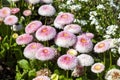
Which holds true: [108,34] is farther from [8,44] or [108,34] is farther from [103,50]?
[8,44]

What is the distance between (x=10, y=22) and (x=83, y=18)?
923 mm

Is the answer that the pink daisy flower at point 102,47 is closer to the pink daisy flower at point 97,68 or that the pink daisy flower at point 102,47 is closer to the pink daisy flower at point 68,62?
the pink daisy flower at point 97,68

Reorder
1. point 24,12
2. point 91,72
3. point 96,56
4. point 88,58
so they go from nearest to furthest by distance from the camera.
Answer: point 88,58 → point 91,72 → point 96,56 → point 24,12

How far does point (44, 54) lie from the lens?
333 cm

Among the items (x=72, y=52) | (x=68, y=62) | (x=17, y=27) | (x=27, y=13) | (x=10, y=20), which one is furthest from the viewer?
(x=27, y=13)

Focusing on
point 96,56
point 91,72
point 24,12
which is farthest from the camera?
point 24,12

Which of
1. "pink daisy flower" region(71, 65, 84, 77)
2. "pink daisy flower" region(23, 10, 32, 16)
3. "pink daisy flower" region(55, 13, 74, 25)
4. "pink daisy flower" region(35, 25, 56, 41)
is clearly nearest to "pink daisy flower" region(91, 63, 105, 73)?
"pink daisy flower" region(71, 65, 84, 77)

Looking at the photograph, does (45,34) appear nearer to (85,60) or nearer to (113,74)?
(85,60)

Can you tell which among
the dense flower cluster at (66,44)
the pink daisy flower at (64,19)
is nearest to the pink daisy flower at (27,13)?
the dense flower cluster at (66,44)

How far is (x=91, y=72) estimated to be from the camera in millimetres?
3576

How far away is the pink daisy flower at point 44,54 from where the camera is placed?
10.9ft

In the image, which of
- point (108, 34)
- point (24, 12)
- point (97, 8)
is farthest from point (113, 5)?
point (24, 12)

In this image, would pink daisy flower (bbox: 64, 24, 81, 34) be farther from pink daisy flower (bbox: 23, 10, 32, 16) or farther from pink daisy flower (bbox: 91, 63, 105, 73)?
pink daisy flower (bbox: 23, 10, 32, 16)

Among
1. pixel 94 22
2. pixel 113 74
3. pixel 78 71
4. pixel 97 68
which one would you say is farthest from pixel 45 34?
pixel 94 22
